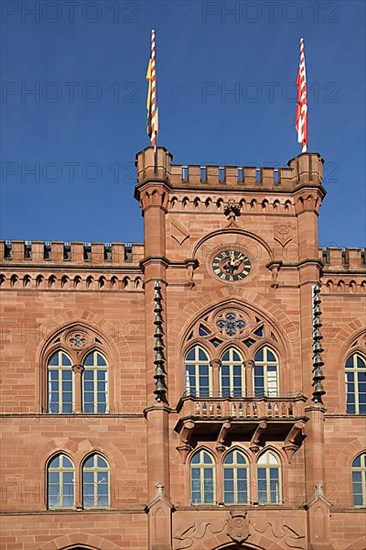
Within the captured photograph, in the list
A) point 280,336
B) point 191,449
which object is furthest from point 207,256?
point 191,449

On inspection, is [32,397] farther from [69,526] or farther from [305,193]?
[305,193]

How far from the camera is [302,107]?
169ft

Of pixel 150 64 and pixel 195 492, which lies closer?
pixel 195 492

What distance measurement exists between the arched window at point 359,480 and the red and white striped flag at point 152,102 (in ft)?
46.3

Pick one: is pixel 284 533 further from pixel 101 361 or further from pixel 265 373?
pixel 101 361

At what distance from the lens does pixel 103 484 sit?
154 ft

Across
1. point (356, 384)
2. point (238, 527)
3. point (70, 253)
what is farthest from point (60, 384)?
point (356, 384)

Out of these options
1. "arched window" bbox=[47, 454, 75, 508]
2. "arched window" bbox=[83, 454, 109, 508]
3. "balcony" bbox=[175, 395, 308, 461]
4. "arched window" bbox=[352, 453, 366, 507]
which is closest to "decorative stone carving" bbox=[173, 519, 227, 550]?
"balcony" bbox=[175, 395, 308, 461]

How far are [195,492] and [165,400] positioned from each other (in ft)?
11.4

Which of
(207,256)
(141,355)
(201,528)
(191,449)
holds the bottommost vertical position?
(201,528)

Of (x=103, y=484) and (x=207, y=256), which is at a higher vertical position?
(x=207, y=256)

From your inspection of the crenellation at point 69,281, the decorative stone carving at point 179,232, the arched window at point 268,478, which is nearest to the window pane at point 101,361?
the crenellation at point 69,281

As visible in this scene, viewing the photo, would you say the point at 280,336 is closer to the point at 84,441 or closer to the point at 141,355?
the point at 141,355

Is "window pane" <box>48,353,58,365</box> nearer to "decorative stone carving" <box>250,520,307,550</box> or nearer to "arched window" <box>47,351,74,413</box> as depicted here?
"arched window" <box>47,351,74,413</box>
